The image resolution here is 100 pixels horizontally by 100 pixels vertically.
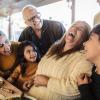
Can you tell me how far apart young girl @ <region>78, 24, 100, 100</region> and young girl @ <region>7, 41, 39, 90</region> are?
0.89 metres

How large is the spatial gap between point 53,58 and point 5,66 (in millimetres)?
1010

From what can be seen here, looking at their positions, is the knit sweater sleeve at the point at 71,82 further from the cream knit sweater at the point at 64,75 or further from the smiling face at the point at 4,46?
the smiling face at the point at 4,46

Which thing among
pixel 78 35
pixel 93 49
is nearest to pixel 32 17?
pixel 78 35

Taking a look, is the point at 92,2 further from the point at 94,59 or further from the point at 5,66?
the point at 94,59

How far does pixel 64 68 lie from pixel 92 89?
30cm

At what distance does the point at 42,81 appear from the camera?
1.80 m

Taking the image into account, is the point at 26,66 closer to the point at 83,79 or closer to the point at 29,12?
the point at 29,12

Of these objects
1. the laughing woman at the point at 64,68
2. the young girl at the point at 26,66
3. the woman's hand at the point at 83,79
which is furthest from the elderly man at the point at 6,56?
the woman's hand at the point at 83,79

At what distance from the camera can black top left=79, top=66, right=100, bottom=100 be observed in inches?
57.6

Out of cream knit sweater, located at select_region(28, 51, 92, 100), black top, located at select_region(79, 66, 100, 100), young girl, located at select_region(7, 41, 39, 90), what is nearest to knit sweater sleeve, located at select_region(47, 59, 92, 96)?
cream knit sweater, located at select_region(28, 51, 92, 100)

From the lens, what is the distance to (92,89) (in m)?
1.51

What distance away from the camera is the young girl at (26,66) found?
2.33 m

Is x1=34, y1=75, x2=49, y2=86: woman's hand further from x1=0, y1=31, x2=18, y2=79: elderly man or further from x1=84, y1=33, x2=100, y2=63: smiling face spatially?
x1=0, y1=31, x2=18, y2=79: elderly man

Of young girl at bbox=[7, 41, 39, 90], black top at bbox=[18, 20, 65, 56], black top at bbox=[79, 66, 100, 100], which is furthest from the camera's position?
black top at bbox=[18, 20, 65, 56]
